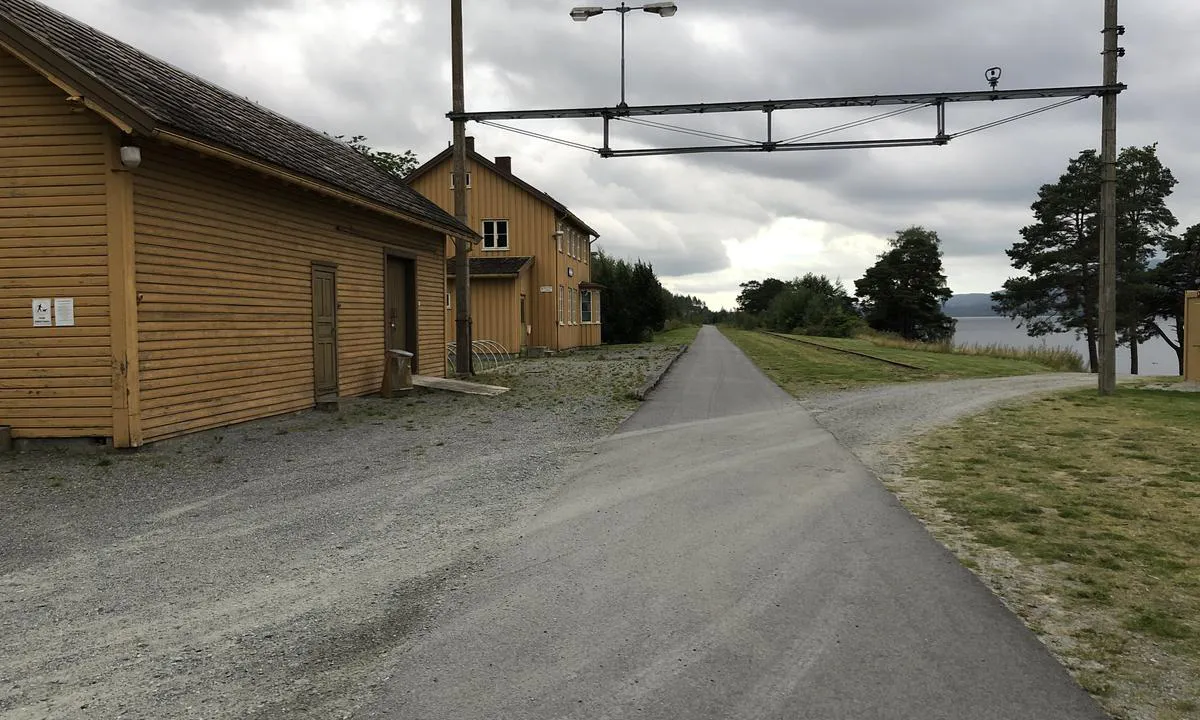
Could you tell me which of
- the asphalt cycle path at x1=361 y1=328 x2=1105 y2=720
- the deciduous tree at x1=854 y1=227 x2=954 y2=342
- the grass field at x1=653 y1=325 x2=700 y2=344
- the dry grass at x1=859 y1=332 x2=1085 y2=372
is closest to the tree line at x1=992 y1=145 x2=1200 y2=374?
the dry grass at x1=859 y1=332 x2=1085 y2=372

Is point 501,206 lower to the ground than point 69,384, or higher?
higher

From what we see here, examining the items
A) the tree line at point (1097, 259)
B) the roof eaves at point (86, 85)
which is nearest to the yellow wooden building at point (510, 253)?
the roof eaves at point (86, 85)

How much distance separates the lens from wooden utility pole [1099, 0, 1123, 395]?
1492cm

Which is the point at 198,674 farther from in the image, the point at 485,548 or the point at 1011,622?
the point at 1011,622

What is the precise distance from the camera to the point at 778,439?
32.8 ft

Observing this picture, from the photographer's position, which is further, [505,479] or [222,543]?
[505,479]

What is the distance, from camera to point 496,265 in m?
29.7

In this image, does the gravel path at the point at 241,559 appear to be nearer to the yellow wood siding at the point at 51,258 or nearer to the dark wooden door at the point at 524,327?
the yellow wood siding at the point at 51,258

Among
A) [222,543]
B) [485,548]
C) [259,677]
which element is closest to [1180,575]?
[485,548]

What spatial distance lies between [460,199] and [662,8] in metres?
5.87

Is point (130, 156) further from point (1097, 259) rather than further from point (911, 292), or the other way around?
point (911, 292)

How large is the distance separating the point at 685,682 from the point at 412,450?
6442 millimetres

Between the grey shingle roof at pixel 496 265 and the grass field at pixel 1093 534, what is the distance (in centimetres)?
2029

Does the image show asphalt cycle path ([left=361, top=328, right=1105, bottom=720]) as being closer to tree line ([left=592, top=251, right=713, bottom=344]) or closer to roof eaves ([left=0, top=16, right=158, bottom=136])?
roof eaves ([left=0, top=16, right=158, bottom=136])
